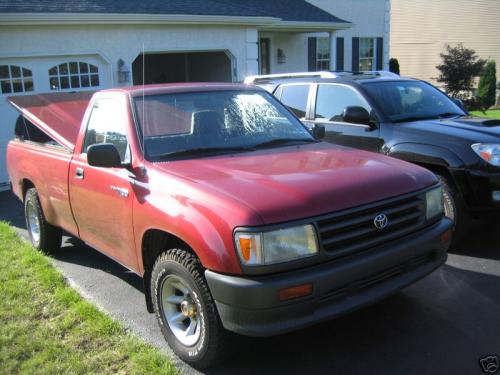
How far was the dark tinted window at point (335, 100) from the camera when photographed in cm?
634

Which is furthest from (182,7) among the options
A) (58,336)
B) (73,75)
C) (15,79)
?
(58,336)

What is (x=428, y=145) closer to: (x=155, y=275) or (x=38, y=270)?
(x=155, y=275)

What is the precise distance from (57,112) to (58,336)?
8.92ft

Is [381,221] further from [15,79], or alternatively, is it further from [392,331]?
[15,79]

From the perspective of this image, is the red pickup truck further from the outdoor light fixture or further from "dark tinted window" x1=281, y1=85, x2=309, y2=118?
the outdoor light fixture

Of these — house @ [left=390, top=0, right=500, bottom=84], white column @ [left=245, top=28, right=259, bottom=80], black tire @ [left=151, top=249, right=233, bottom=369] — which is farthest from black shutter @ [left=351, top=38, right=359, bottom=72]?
black tire @ [left=151, top=249, right=233, bottom=369]

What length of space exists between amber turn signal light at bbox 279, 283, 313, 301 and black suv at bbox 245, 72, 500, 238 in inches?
114

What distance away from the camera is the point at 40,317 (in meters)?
4.22

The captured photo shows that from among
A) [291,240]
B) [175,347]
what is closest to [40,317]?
[175,347]

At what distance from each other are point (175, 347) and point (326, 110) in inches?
164

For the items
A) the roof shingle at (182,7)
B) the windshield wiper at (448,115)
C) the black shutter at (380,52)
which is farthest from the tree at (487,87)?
the windshield wiper at (448,115)

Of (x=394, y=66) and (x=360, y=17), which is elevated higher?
(x=360, y=17)

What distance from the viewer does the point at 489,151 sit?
5020mm

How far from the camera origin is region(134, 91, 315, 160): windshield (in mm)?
3943
